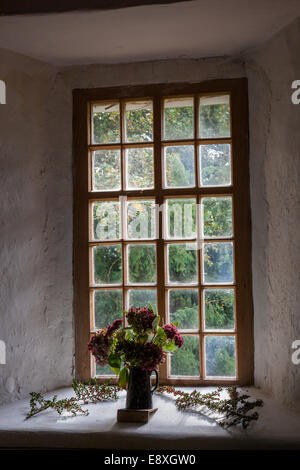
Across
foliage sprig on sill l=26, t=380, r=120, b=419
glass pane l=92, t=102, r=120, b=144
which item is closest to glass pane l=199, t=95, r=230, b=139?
glass pane l=92, t=102, r=120, b=144

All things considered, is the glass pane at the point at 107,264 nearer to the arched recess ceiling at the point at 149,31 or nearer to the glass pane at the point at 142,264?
the glass pane at the point at 142,264

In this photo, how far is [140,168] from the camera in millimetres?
2928

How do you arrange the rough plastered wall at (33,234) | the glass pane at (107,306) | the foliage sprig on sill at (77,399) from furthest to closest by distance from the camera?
the glass pane at (107,306), the rough plastered wall at (33,234), the foliage sprig on sill at (77,399)

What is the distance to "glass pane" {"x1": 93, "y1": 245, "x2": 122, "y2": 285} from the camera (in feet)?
9.53

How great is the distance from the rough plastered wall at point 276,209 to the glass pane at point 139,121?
577 millimetres

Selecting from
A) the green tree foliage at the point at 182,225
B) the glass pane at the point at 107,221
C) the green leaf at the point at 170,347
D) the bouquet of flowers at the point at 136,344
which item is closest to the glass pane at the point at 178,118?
the green tree foliage at the point at 182,225

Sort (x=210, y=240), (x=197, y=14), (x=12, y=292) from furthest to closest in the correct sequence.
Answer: (x=210, y=240) → (x=12, y=292) → (x=197, y=14)

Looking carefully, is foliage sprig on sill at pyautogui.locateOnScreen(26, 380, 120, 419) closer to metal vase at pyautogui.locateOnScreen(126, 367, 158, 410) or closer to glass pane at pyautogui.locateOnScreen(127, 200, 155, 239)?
metal vase at pyautogui.locateOnScreen(126, 367, 158, 410)

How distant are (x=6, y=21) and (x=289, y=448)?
7.51 ft

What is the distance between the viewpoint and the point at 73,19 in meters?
2.42

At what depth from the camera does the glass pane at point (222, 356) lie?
278 cm

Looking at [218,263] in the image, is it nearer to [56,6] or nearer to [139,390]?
[139,390]
